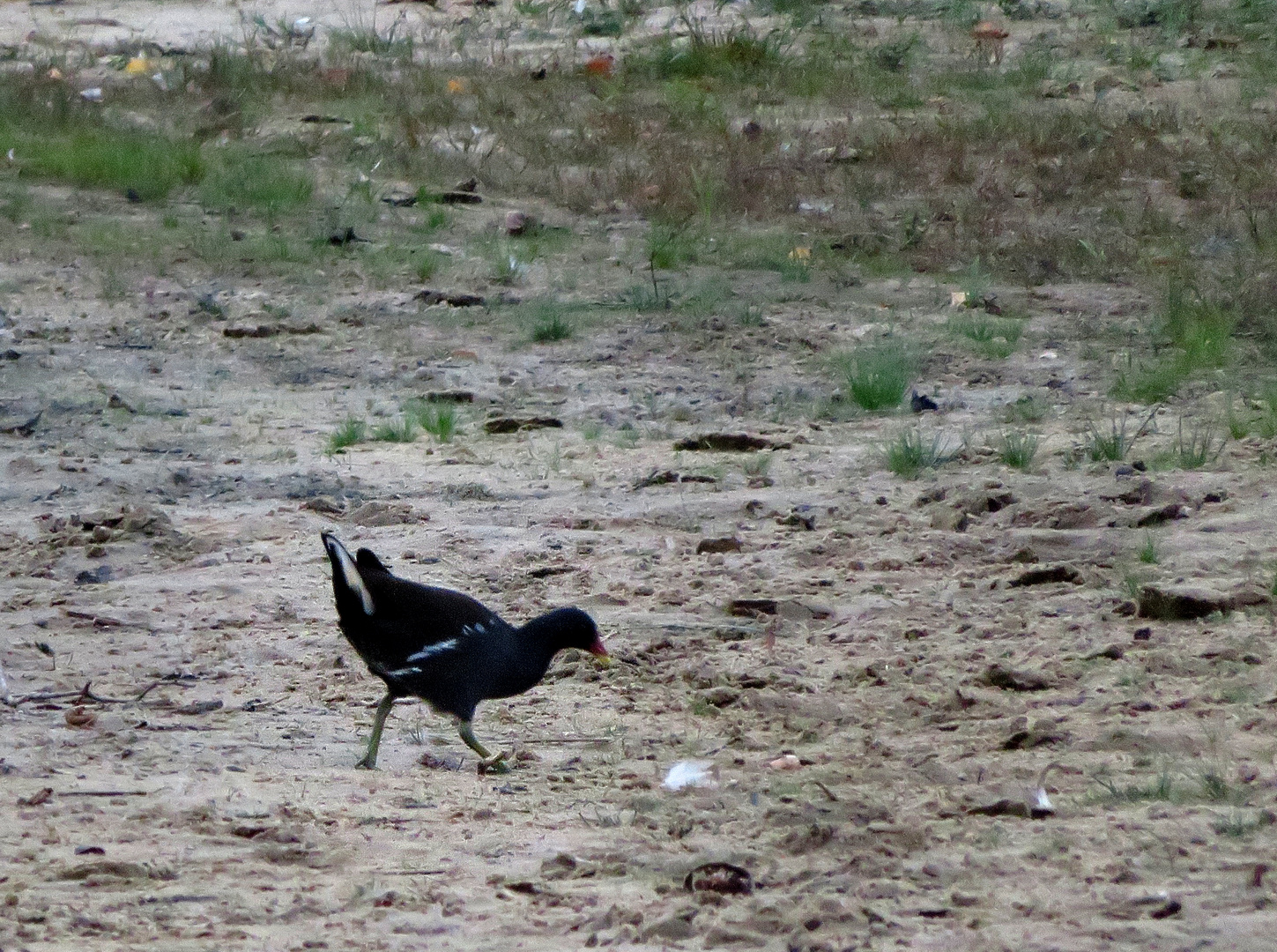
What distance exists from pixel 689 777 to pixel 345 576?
0.92m

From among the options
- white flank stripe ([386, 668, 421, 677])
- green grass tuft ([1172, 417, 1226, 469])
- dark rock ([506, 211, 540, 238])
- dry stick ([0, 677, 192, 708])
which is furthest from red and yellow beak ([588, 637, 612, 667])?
dark rock ([506, 211, 540, 238])

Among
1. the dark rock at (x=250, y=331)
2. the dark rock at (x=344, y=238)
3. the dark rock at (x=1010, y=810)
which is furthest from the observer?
the dark rock at (x=344, y=238)

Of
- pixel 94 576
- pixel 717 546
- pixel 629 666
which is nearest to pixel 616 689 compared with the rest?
pixel 629 666

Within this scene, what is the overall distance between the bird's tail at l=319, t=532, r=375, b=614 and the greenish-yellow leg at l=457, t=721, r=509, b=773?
35 cm

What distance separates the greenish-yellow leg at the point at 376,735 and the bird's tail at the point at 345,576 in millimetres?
237

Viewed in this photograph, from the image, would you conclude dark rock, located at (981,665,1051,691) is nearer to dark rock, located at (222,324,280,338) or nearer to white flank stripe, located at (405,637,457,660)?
white flank stripe, located at (405,637,457,660)

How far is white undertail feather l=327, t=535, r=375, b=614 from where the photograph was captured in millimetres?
3893

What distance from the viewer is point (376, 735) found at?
3.90 metres

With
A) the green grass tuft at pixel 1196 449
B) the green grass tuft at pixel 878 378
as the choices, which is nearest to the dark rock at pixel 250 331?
the green grass tuft at pixel 878 378

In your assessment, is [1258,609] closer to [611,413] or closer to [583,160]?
[611,413]

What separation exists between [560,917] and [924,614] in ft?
6.82

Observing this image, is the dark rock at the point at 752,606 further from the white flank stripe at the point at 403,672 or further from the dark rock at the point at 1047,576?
the white flank stripe at the point at 403,672

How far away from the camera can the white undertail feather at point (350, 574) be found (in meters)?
3.89

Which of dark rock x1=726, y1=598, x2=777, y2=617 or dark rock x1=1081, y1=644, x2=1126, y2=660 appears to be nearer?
dark rock x1=1081, y1=644, x2=1126, y2=660
